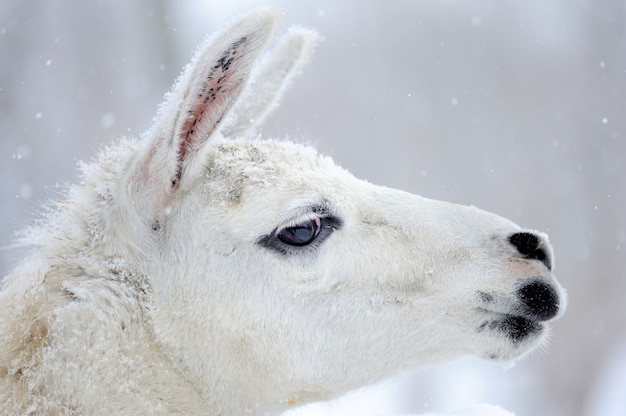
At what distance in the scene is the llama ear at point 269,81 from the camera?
122 inches

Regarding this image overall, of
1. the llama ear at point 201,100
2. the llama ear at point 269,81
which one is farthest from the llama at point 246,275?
the llama ear at point 269,81

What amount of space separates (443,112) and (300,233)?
1196 cm

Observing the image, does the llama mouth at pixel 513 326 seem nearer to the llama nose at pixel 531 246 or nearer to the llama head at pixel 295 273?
the llama head at pixel 295 273

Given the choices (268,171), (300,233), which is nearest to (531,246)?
(300,233)

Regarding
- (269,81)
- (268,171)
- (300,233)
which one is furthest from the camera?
(269,81)

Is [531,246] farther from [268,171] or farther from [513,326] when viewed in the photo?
[268,171]

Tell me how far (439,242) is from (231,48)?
1.02m

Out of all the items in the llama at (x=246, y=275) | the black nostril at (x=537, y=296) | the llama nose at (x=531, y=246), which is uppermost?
the llama nose at (x=531, y=246)

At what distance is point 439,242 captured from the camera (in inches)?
95.9

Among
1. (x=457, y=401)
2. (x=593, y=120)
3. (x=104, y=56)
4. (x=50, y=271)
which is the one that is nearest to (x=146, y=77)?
(x=104, y=56)

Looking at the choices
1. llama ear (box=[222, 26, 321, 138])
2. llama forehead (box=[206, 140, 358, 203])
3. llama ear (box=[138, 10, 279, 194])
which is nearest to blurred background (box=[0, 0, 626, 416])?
llama ear (box=[222, 26, 321, 138])

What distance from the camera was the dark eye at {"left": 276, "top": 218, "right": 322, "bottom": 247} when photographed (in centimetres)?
233

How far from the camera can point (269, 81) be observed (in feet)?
10.3

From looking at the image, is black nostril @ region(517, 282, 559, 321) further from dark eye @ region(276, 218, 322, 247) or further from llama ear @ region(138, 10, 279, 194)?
llama ear @ region(138, 10, 279, 194)
